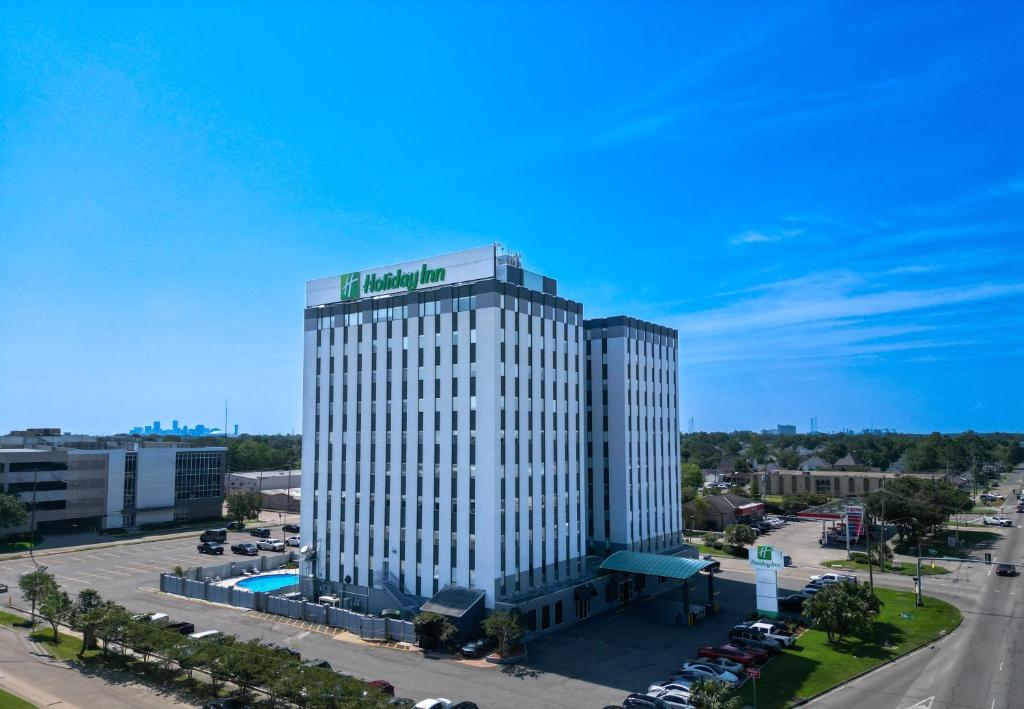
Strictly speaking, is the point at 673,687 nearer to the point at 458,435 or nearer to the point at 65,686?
the point at 458,435

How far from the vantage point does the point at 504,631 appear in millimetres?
55000

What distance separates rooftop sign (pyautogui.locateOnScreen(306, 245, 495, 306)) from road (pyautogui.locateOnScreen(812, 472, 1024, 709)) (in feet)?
150

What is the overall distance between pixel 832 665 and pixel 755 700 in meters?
13.9

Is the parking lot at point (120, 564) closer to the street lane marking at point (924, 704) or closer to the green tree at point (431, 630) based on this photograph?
the green tree at point (431, 630)

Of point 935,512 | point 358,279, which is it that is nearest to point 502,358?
point 358,279

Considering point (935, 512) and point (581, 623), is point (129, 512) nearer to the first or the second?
point (581, 623)

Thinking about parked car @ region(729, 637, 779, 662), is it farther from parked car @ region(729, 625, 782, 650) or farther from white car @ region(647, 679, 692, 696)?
white car @ region(647, 679, 692, 696)

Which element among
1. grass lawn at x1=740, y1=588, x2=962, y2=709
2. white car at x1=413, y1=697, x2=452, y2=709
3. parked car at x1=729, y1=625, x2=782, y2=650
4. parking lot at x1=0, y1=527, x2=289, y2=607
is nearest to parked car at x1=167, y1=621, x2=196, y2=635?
parking lot at x1=0, y1=527, x2=289, y2=607

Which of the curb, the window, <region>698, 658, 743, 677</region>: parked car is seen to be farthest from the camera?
the window

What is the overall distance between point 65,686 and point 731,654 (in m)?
50.6

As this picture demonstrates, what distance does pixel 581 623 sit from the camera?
220ft

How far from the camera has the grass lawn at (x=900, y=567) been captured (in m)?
90.2

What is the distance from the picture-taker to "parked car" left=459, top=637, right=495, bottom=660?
183 ft

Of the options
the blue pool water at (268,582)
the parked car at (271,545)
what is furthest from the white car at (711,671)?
the parked car at (271,545)
